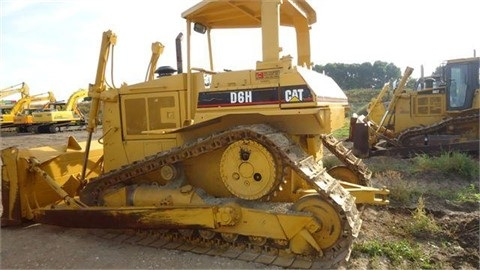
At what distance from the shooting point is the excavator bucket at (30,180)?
18.4 ft

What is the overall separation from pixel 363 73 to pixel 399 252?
52.4 meters

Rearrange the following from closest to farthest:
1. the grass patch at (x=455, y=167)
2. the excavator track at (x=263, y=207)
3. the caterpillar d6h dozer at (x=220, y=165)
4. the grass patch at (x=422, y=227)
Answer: the excavator track at (x=263, y=207)
the caterpillar d6h dozer at (x=220, y=165)
the grass patch at (x=422, y=227)
the grass patch at (x=455, y=167)

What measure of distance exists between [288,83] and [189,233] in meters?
2.22

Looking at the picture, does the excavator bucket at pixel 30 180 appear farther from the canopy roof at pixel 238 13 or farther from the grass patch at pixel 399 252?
the grass patch at pixel 399 252

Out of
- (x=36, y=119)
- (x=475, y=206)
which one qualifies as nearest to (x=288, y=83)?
(x=475, y=206)

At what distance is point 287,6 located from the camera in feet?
17.4

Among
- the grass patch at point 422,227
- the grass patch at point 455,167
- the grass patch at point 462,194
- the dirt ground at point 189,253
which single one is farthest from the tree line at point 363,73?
the grass patch at point 422,227

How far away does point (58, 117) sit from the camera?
29594 mm

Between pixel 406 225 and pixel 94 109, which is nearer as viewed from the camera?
pixel 406 225

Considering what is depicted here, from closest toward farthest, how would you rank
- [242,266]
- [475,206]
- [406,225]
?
1. [242,266]
2. [406,225]
3. [475,206]

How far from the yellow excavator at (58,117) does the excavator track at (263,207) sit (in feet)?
90.1

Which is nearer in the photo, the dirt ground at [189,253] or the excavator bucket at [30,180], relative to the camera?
the dirt ground at [189,253]

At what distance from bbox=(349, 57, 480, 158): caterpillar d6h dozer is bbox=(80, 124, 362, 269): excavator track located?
25.4 feet

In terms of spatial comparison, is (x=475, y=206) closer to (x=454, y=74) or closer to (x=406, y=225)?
(x=406, y=225)
